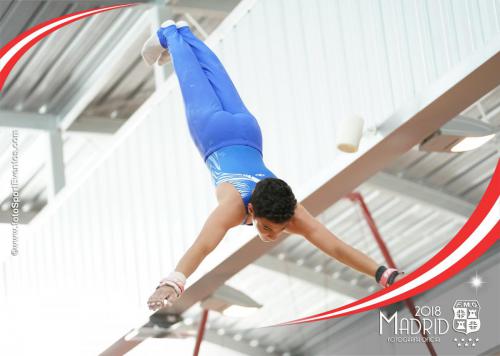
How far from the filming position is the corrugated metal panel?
7.66 m

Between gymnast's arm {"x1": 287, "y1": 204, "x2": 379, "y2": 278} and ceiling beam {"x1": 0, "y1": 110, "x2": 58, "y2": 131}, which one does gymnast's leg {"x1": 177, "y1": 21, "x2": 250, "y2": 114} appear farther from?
ceiling beam {"x1": 0, "y1": 110, "x2": 58, "y2": 131}

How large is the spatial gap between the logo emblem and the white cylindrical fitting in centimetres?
552

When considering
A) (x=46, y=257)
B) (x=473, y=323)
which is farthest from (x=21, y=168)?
(x=473, y=323)

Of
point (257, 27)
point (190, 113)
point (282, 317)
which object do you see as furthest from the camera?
point (282, 317)

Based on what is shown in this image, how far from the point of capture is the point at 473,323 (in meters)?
12.8

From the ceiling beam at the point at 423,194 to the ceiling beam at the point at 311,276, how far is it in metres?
2.60

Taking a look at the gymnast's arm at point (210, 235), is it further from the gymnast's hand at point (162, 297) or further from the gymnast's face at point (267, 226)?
the gymnast's hand at point (162, 297)

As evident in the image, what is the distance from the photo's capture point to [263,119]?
917cm

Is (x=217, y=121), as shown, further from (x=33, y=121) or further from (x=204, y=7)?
(x=33, y=121)

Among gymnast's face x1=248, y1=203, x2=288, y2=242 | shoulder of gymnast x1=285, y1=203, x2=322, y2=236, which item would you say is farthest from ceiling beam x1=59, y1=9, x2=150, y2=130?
gymnast's face x1=248, y1=203, x2=288, y2=242

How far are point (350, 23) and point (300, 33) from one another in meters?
0.70

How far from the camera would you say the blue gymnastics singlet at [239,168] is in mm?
5879

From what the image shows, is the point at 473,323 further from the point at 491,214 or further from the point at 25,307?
the point at 25,307

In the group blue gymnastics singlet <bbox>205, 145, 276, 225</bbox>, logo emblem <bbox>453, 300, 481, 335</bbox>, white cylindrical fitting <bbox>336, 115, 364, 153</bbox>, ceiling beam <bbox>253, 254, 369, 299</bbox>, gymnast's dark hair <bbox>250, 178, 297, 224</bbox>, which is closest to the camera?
gymnast's dark hair <bbox>250, 178, 297, 224</bbox>
